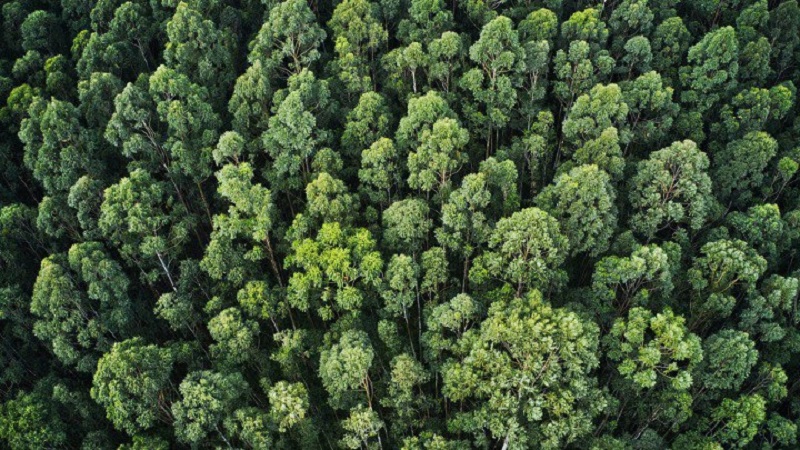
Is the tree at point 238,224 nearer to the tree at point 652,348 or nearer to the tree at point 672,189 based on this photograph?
the tree at point 652,348

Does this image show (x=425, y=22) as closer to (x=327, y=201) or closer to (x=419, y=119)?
(x=419, y=119)

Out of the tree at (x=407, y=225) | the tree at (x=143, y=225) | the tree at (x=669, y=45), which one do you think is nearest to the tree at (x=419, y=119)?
the tree at (x=407, y=225)

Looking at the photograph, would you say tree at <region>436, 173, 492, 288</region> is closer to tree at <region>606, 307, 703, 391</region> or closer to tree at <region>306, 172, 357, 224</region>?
tree at <region>306, 172, 357, 224</region>

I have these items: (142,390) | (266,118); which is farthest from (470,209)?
(142,390)

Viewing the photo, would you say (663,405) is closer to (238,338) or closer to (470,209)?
(470,209)

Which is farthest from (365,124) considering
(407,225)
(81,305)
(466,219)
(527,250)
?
(81,305)

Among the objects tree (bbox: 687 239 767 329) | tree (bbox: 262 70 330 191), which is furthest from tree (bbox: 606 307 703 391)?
tree (bbox: 262 70 330 191)
